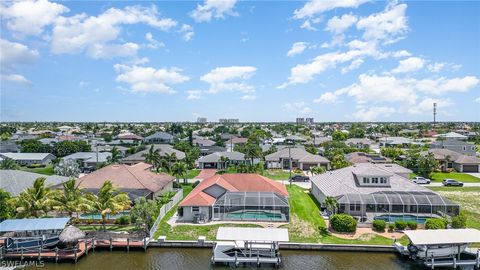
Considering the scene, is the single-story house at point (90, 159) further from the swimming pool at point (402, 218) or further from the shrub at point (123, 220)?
the swimming pool at point (402, 218)

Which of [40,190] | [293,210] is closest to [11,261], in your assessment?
[40,190]

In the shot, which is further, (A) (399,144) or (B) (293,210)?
(A) (399,144)

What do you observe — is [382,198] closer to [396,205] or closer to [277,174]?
[396,205]

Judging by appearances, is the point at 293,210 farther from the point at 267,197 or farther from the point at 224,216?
the point at 224,216

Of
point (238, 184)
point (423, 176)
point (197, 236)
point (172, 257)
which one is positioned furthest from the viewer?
point (423, 176)

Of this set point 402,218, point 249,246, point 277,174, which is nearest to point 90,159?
point 277,174

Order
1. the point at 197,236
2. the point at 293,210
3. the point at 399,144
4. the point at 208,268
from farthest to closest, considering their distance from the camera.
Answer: the point at 399,144 < the point at 293,210 < the point at 197,236 < the point at 208,268
